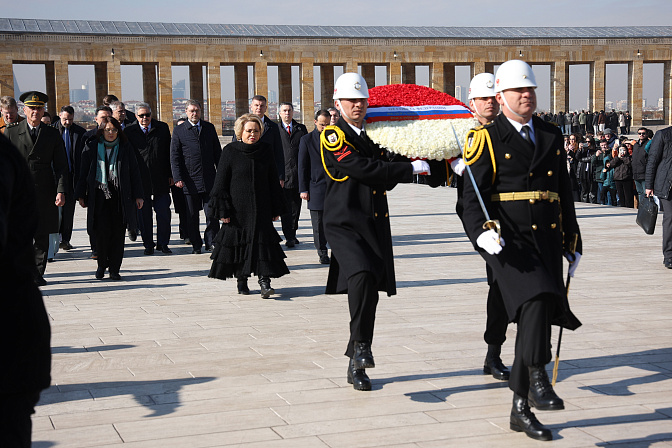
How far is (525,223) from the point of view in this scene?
467 cm

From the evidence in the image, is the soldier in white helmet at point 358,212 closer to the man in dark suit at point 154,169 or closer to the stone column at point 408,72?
the man in dark suit at point 154,169

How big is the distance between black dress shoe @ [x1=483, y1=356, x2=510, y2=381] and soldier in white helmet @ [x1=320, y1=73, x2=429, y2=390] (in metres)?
0.75

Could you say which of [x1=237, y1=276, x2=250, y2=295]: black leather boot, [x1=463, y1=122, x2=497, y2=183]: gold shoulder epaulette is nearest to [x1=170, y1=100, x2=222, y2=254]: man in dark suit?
[x1=237, y1=276, x2=250, y2=295]: black leather boot

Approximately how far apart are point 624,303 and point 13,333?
6.35m

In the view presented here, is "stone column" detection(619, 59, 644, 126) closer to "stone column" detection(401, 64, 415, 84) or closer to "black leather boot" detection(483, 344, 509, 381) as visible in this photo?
"stone column" detection(401, 64, 415, 84)

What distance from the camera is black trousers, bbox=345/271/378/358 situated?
544 cm

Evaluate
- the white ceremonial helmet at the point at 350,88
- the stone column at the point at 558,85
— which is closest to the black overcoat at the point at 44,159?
the white ceremonial helmet at the point at 350,88

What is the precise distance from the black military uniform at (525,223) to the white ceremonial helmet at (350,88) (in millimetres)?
1036

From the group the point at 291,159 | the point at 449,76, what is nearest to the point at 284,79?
the point at 449,76

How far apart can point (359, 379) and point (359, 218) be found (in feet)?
3.19

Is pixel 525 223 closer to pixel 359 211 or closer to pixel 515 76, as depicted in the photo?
pixel 515 76

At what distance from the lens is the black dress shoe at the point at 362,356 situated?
17.6 feet

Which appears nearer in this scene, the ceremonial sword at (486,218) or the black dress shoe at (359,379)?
the ceremonial sword at (486,218)

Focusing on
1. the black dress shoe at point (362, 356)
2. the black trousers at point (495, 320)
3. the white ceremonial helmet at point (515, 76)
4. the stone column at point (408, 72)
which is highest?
the stone column at point (408, 72)
